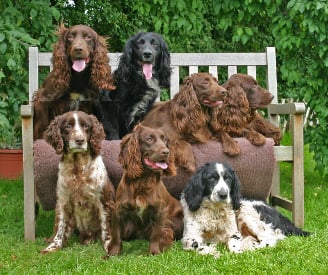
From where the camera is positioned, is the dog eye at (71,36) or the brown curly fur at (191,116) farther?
the dog eye at (71,36)

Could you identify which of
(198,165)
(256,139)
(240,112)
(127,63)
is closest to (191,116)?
(198,165)

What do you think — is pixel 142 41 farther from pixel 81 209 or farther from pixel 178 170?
pixel 81 209

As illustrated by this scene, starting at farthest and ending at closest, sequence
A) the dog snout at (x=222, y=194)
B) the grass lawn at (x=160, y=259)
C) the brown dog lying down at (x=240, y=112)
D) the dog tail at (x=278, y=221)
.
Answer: the brown dog lying down at (x=240, y=112) → the dog tail at (x=278, y=221) → the dog snout at (x=222, y=194) → the grass lawn at (x=160, y=259)

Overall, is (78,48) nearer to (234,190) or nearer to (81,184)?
(81,184)

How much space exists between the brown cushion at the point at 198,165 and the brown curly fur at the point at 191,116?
10 cm

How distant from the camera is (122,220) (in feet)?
16.6

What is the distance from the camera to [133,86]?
236 inches

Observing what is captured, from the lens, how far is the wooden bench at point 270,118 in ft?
18.2

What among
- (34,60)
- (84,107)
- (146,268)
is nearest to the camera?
(146,268)

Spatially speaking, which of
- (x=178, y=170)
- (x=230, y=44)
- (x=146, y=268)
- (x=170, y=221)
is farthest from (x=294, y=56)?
(x=146, y=268)

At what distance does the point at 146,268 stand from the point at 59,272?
0.61 metres

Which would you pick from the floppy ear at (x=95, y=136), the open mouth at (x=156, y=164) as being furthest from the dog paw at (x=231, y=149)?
the floppy ear at (x=95, y=136)

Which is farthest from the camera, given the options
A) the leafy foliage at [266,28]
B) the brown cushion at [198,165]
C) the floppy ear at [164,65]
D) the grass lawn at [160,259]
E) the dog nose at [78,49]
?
the leafy foliage at [266,28]

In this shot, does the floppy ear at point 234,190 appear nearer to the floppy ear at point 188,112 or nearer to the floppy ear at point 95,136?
the floppy ear at point 188,112
